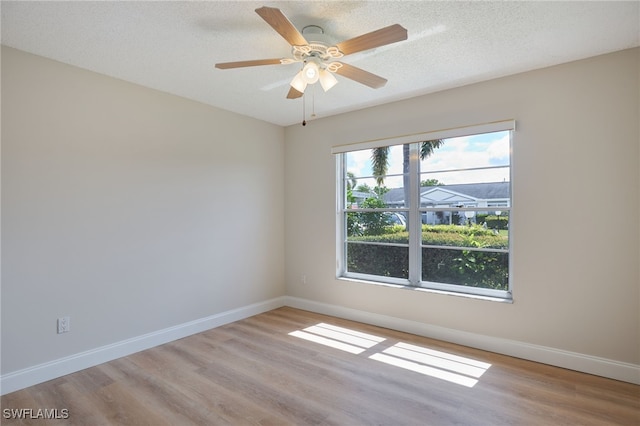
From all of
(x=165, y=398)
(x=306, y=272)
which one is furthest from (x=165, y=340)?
(x=306, y=272)

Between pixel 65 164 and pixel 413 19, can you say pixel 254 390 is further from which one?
pixel 413 19

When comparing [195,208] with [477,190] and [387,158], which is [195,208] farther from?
[477,190]

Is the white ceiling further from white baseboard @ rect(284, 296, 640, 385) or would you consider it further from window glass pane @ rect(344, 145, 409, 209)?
white baseboard @ rect(284, 296, 640, 385)

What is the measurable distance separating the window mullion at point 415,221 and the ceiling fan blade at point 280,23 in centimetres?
214

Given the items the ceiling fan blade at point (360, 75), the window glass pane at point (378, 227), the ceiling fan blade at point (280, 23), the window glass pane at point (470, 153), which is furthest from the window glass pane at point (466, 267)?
the ceiling fan blade at point (280, 23)

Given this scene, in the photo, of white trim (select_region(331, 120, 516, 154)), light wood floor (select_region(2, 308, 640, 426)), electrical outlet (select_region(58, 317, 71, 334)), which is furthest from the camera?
white trim (select_region(331, 120, 516, 154))

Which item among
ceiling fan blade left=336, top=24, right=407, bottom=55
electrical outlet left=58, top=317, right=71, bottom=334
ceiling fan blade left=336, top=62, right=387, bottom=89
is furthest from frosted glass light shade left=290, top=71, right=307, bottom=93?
electrical outlet left=58, top=317, right=71, bottom=334

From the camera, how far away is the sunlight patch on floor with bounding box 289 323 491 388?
9.08 ft

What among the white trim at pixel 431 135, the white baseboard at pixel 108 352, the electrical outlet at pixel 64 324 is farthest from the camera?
the white trim at pixel 431 135

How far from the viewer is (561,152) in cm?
290

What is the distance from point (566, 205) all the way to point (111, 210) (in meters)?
4.03

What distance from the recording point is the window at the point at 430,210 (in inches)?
131

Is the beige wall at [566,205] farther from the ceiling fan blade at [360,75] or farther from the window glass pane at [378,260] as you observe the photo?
the ceiling fan blade at [360,75]

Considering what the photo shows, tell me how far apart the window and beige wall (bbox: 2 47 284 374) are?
1.43 meters
